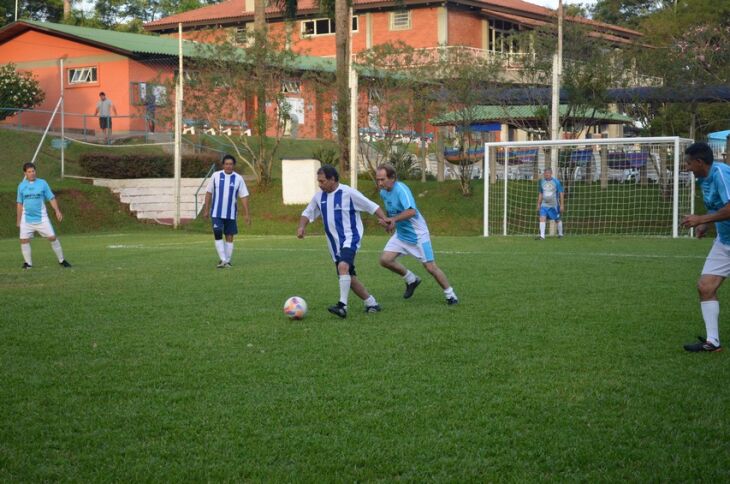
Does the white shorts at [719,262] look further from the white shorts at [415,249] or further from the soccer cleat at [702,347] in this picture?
the white shorts at [415,249]

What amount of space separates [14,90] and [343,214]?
3035 cm

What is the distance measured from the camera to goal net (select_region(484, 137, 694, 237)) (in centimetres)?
2425

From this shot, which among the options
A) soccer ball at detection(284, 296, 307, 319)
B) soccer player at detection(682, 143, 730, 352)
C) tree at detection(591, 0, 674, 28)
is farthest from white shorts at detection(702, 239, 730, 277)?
tree at detection(591, 0, 674, 28)

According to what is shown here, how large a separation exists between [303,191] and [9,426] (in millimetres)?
23428

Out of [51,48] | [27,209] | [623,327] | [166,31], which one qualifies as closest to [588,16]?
[166,31]

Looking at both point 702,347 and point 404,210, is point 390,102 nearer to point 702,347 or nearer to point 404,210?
point 404,210

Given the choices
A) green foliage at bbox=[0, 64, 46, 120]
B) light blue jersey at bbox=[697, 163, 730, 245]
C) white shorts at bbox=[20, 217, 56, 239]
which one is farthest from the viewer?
green foliage at bbox=[0, 64, 46, 120]

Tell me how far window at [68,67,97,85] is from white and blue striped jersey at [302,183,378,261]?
31962 mm

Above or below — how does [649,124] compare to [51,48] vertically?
below

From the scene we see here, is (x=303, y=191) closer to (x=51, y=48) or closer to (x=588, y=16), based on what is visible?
(x=51, y=48)

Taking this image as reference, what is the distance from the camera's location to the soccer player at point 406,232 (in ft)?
33.7

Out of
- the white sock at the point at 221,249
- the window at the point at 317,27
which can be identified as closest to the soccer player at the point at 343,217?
the white sock at the point at 221,249

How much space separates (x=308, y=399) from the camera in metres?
6.12

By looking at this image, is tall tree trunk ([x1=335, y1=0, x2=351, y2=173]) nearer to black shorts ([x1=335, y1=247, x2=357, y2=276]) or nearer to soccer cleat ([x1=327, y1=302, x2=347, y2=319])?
black shorts ([x1=335, y1=247, x2=357, y2=276])
